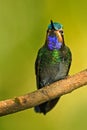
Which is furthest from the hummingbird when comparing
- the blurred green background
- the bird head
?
the blurred green background

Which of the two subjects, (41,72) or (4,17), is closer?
(41,72)

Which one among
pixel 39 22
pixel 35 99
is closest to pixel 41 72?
pixel 35 99

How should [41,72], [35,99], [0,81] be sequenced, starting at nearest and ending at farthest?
[35,99] < [41,72] < [0,81]

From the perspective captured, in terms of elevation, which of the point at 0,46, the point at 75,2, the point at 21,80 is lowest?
the point at 21,80

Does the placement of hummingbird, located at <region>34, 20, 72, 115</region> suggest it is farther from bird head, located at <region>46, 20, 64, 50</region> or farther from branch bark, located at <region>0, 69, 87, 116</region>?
branch bark, located at <region>0, 69, 87, 116</region>

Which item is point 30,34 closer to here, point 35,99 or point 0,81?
point 0,81

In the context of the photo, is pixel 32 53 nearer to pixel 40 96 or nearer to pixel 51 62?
pixel 51 62

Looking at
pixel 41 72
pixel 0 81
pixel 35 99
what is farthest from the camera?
pixel 0 81

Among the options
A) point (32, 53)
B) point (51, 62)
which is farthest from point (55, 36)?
point (32, 53)

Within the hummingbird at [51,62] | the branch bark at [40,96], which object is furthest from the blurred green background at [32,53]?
the branch bark at [40,96]
